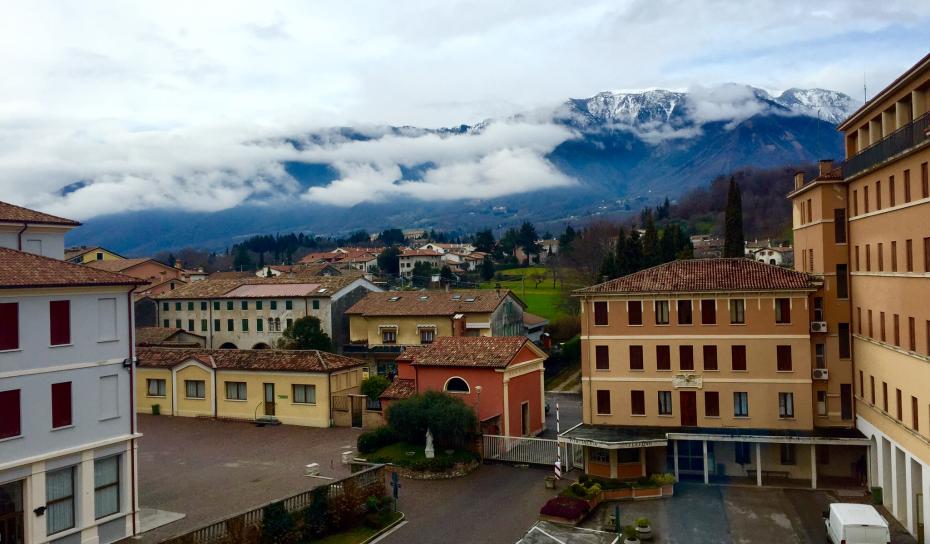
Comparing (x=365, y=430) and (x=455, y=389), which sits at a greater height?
(x=455, y=389)

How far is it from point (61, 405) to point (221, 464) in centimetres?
1248

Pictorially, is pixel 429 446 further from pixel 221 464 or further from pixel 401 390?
pixel 221 464

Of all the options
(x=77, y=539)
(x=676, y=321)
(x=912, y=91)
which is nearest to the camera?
(x=77, y=539)

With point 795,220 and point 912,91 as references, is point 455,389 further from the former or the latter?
point 912,91

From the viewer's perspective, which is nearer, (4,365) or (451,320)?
(4,365)

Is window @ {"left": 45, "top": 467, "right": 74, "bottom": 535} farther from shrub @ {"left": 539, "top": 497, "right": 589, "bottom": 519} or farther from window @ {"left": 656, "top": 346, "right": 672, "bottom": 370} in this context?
window @ {"left": 656, "top": 346, "right": 672, "bottom": 370}

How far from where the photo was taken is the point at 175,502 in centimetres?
2791

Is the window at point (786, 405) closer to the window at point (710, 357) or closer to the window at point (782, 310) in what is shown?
the window at point (710, 357)

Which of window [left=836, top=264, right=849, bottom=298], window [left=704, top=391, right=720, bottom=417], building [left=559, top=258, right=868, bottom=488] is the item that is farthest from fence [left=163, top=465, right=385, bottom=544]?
window [left=836, top=264, right=849, bottom=298]

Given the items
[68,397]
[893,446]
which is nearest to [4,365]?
[68,397]

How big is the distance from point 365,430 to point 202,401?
38.0 ft

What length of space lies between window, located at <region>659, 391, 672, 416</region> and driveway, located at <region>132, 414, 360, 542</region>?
14268 mm

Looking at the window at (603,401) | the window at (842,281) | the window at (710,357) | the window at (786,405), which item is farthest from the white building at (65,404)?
the window at (842,281)

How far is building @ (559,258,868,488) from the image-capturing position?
3150 centimetres
